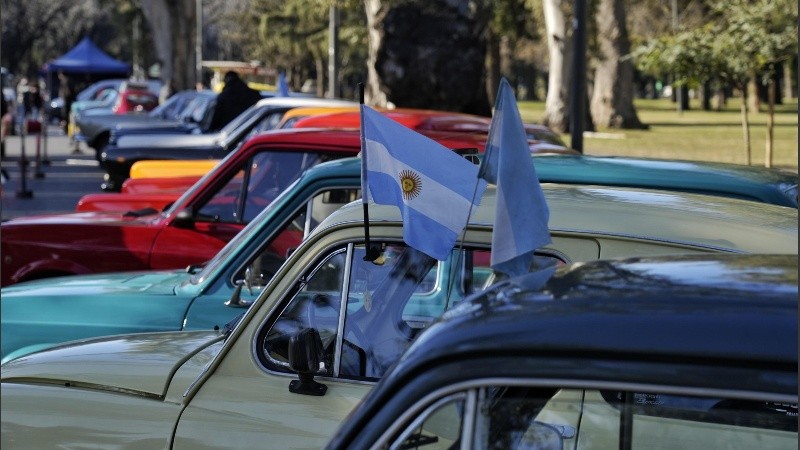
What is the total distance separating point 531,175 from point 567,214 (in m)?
0.89

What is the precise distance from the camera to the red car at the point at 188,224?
7098mm

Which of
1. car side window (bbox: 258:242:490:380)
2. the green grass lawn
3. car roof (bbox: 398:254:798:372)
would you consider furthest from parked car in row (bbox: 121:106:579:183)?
the green grass lawn

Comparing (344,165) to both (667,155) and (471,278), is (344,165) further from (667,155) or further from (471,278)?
(667,155)

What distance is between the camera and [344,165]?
18.2 feet

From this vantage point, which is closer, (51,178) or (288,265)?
(288,265)

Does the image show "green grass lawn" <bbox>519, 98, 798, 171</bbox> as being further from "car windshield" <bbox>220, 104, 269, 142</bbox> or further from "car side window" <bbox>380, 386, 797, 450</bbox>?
"car side window" <bbox>380, 386, 797, 450</bbox>


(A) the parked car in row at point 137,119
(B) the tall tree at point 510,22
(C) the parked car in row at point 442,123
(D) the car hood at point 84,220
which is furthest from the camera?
(B) the tall tree at point 510,22

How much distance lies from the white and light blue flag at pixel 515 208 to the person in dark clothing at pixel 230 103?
525 inches

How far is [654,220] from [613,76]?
1625 inches

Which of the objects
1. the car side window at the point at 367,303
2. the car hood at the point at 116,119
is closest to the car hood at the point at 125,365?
the car side window at the point at 367,303

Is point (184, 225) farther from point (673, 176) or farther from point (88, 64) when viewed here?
point (88, 64)

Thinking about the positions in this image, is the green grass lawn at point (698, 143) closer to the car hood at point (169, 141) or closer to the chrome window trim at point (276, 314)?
the car hood at point (169, 141)

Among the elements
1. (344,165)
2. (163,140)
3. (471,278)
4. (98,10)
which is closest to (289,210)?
(344,165)

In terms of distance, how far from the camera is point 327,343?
3795 millimetres
